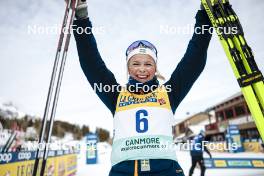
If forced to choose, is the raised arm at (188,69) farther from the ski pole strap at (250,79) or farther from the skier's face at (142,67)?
the ski pole strap at (250,79)

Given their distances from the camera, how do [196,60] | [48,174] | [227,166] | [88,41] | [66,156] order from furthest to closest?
[227,166], [66,156], [48,174], [88,41], [196,60]

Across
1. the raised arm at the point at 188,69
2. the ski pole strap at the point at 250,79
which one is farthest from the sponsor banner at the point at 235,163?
the raised arm at the point at 188,69

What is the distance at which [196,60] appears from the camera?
2.47m

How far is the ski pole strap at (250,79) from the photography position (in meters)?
2.65

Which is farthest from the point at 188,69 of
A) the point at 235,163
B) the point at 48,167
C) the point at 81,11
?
the point at 235,163

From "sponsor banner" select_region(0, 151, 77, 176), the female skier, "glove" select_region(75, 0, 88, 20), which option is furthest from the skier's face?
"sponsor banner" select_region(0, 151, 77, 176)

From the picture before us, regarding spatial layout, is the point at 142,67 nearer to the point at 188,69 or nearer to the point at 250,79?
the point at 188,69

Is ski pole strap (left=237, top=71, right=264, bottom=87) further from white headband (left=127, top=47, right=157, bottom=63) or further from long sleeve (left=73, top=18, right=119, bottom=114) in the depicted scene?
long sleeve (left=73, top=18, right=119, bottom=114)

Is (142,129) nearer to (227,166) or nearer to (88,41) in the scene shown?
(88,41)

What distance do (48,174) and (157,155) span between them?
23.6 feet

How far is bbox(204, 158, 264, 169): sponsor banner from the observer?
42.6 feet

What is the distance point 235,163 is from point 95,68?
1272 cm

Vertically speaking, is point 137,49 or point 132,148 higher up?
point 137,49

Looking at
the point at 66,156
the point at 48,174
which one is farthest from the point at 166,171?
the point at 66,156
